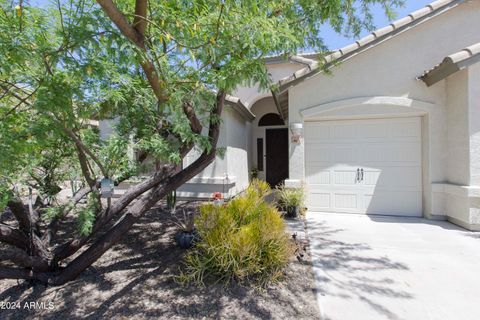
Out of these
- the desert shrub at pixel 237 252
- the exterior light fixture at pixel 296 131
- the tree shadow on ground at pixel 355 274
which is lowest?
the tree shadow on ground at pixel 355 274

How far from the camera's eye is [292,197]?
6.71 meters

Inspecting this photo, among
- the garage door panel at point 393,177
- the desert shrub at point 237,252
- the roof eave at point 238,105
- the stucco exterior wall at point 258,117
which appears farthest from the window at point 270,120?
the desert shrub at point 237,252

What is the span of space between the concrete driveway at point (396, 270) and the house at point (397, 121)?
101cm

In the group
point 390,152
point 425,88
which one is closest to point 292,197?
point 390,152

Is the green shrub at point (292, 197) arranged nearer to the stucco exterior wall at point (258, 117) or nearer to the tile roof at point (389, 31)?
the tile roof at point (389, 31)

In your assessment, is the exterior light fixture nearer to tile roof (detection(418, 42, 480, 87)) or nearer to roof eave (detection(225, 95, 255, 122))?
roof eave (detection(225, 95, 255, 122))

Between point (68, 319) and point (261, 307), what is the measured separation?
2410 millimetres

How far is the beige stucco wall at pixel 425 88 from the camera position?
634 cm

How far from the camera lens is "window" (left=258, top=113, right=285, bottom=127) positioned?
42.7 ft

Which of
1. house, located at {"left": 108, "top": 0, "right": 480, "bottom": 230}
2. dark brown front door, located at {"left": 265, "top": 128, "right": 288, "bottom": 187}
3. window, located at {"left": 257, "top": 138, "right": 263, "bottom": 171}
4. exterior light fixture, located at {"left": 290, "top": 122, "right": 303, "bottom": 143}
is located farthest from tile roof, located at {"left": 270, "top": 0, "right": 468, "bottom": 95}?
window, located at {"left": 257, "top": 138, "right": 263, "bottom": 171}

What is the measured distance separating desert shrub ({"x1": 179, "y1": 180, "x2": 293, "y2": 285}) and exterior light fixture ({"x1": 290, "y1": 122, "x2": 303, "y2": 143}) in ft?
12.2

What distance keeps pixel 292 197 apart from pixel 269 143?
21.3 feet

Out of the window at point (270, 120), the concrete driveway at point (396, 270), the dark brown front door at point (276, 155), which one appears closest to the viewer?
the concrete driveway at point (396, 270)

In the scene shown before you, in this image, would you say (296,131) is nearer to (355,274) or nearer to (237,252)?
(355,274)
